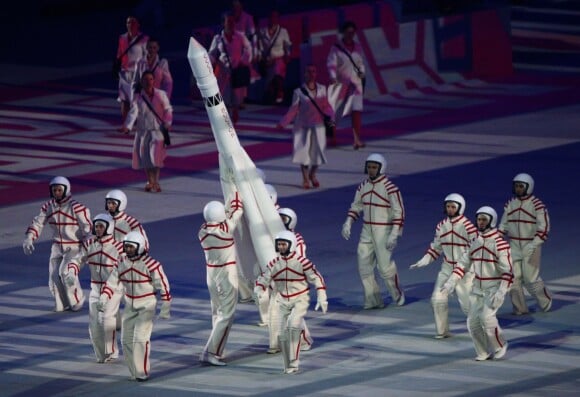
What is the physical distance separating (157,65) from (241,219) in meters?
10.1

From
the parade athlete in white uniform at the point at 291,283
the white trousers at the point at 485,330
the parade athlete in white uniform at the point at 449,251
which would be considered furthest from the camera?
the parade athlete in white uniform at the point at 449,251

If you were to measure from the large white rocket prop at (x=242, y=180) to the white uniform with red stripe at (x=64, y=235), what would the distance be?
1.93 meters

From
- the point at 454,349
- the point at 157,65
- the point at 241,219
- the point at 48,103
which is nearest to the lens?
the point at 454,349

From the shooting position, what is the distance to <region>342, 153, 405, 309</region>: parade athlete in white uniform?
2089cm

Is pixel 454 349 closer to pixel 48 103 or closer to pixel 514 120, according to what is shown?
pixel 514 120

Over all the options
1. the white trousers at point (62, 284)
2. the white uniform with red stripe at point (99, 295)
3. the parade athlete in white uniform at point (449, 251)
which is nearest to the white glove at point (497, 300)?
the parade athlete in white uniform at point (449, 251)

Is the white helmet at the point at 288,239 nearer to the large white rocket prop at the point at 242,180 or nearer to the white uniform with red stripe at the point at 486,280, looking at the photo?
the large white rocket prop at the point at 242,180

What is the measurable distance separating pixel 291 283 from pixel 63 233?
3861 millimetres

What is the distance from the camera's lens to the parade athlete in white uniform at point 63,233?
830 inches

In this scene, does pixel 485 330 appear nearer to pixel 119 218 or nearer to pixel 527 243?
pixel 527 243

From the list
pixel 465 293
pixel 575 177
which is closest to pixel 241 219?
pixel 465 293

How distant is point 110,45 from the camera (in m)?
41.8

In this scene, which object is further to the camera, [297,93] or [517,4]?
[517,4]

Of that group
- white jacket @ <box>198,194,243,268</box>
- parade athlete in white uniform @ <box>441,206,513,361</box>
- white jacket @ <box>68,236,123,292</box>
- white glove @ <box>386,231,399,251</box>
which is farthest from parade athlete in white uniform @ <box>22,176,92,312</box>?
parade athlete in white uniform @ <box>441,206,513,361</box>
